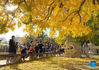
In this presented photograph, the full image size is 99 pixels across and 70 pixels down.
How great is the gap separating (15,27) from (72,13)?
423 centimetres

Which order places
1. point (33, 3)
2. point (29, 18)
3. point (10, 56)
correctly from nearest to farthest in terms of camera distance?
point (29, 18), point (33, 3), point (10, 56)

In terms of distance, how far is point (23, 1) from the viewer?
5617 mm

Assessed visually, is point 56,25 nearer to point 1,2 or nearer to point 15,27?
point 15,27

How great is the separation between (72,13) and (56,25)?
148cm

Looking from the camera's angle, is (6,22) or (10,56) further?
(10,56)

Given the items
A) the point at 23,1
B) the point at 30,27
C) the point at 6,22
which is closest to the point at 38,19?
the point at 30,27

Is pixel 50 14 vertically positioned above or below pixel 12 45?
above

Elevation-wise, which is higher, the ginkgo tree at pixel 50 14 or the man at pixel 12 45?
the ginkgo tree at pixel 50 14

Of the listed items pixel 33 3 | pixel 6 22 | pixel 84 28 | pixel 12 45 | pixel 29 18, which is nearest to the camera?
pixel 29 18

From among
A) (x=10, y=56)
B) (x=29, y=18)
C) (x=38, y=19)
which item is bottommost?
(x=10, y=56)

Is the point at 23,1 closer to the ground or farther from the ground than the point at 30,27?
farther from the ground

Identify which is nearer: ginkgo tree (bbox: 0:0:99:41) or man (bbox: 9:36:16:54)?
ginkgo tree (bbox: 0:0:99:41)

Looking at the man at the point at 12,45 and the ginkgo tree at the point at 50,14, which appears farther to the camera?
the man at the point at 12,45

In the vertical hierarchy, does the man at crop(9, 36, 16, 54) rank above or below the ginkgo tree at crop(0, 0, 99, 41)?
below
